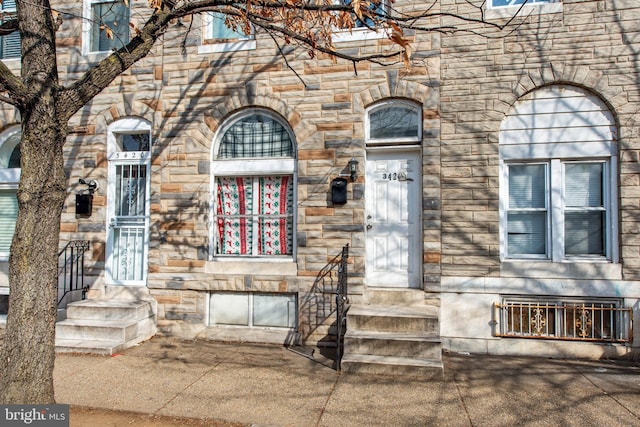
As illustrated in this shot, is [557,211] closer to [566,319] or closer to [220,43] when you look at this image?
[566,319]

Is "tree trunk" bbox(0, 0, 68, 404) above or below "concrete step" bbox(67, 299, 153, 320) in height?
above

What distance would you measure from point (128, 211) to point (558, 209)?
22.3 feet

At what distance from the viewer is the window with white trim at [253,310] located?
6277 mm

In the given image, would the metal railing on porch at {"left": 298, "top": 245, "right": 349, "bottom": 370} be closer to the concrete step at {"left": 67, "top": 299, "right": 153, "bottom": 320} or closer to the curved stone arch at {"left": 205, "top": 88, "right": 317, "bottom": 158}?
the curved stone arch at {"left": 205, "top": 88, "right": 317, "bottom": 158}

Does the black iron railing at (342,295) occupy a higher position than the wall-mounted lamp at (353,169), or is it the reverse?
the wall-mounted lamp at (353,169)

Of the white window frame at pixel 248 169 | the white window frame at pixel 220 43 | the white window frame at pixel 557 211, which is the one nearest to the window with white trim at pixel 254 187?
the white window frame at pixel 248 169

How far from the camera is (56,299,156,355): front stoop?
18.3ft

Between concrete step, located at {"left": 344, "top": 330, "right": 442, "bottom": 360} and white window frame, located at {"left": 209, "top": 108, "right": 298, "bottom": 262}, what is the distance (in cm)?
182

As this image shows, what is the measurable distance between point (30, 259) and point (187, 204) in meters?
3.51

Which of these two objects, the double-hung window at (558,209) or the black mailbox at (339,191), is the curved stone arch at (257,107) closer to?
the black mailbox at (339,191)

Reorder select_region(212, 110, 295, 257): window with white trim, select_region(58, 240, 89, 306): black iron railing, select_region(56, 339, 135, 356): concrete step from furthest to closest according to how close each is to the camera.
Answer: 1. select_region(58, 240, 89, 306): black iron railing
2. select_region(212, 110, 295, 257): window with white trim
3. select_region(56, 339, 135, 356): concrete step

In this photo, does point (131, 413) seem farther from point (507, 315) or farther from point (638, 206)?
point (638, 206)

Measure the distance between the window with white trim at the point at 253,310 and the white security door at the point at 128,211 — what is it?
142 cm

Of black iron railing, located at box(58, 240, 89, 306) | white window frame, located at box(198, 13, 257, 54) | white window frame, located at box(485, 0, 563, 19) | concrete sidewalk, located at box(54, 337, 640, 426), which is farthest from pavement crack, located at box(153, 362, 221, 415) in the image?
white window frame, located at box(485, 0, 563, 19)
